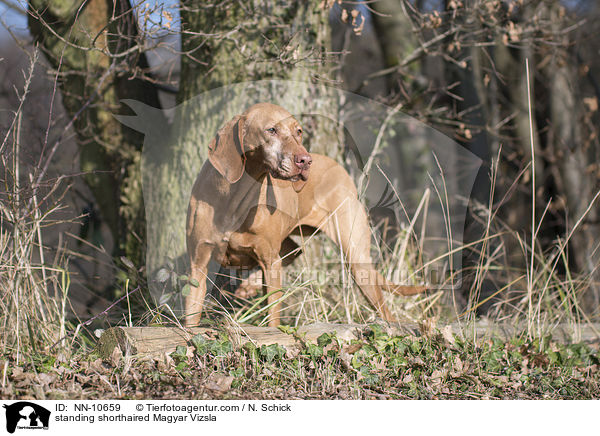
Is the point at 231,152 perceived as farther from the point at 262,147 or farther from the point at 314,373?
the point at 314,373

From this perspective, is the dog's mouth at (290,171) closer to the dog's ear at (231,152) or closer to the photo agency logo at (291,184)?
the photo agency logo at (291,184)

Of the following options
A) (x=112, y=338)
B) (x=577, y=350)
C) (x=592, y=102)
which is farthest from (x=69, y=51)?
(x=592, y=102)

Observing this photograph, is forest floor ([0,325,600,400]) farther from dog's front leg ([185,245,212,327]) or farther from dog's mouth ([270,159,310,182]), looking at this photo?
dog's mouth ([270,159,310,182])

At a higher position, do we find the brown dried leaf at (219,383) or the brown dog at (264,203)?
the brown dog at (264,203)

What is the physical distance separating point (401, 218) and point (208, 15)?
8.13ft

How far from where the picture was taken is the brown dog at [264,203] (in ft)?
9.64

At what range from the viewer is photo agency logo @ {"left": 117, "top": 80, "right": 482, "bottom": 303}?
314cm

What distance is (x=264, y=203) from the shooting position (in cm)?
320
